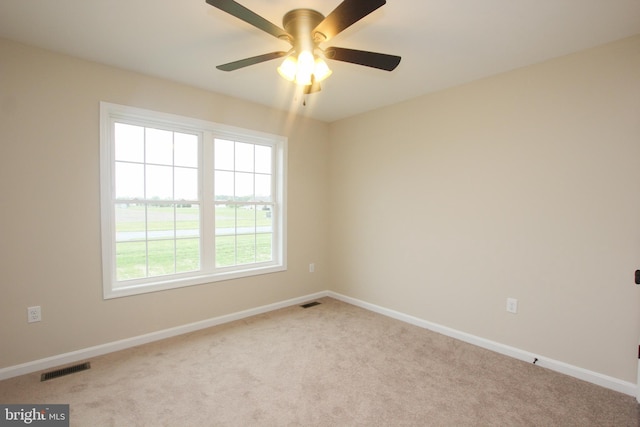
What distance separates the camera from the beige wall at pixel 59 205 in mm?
2227

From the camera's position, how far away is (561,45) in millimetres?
2205

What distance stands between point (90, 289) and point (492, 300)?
11.5 ft

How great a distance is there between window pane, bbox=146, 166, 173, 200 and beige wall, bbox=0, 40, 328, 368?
442mm

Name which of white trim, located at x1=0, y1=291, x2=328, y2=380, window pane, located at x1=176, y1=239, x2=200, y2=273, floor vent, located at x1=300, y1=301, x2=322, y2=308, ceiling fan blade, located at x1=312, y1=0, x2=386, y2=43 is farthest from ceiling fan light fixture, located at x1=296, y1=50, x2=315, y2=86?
floor vent, located at x1=300, y1=301, x2=322, y2=308

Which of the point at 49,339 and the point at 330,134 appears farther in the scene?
the point at 330,134

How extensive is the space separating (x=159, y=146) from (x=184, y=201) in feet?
1.91

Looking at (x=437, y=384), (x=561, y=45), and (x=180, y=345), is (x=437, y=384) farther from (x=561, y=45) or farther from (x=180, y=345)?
(x=561, y=45)

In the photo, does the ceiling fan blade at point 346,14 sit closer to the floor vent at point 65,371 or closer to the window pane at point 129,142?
the window pane at point 129,142

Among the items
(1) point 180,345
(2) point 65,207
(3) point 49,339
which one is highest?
(2) point 65,207

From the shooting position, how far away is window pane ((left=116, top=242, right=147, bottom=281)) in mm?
2779

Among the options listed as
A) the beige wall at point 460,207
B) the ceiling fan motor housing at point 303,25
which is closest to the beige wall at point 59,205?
the beige wall at point 460,207

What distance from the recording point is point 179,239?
10.2 feet

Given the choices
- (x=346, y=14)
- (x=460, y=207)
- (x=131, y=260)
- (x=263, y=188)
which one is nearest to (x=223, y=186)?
(x=263, y=188)

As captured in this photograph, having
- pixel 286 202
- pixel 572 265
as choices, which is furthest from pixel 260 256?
pixel 572 265
